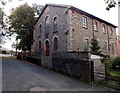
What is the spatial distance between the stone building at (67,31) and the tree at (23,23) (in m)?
4.56

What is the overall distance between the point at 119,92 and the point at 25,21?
23.0m

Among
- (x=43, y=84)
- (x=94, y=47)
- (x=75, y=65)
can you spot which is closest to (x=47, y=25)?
(x=94, y=47)

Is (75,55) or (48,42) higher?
(48,42)

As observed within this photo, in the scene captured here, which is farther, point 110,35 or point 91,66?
point 110,35

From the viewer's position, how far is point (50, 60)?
13.2 m

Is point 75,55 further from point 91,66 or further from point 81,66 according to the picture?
point 91,66

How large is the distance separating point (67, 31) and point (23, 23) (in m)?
15.5

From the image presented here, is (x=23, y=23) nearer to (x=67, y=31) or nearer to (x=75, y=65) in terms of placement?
(x=67, y=31)

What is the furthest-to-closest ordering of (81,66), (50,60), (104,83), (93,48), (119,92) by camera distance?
(93,48), (50,60), (81,66), (104,83), (119,92)

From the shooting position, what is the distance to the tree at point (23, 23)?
24.2 m

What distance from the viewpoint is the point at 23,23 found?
2425 cm

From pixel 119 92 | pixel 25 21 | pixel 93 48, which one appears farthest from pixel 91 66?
pixel 25 21

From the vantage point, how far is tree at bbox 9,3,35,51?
2423cm

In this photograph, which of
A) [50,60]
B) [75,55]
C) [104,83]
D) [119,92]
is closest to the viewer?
[119,92]
